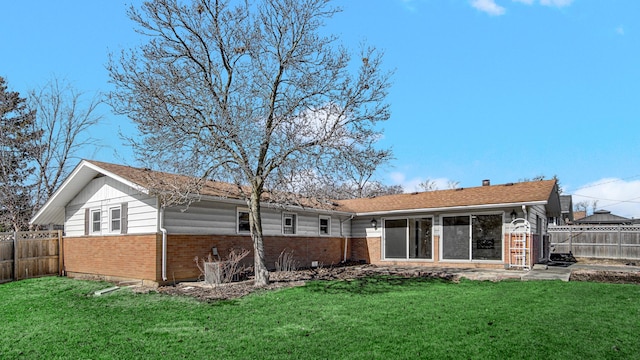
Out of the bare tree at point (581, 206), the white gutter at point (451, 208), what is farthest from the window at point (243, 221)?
the bare tree at point (581, 206)

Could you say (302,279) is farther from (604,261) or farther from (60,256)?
(604,261)

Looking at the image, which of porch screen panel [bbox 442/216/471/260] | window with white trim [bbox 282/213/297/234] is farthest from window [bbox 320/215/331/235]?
porch screen panel [bbox 442/216/471/260]

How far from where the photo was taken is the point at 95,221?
15.3 meters

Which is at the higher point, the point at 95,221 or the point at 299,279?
the point at 95,221

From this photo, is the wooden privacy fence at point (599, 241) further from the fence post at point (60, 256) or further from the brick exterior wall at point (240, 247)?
the fence post at point (60, 256)

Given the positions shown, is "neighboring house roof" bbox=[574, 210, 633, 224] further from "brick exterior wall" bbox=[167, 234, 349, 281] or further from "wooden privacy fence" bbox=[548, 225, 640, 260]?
"brick exterior wall" bbox=[167, 234, 349, 281]

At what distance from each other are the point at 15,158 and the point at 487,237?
83.6ft

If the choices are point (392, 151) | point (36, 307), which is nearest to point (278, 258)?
point (392, 151)

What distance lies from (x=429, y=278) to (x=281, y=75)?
7743mm

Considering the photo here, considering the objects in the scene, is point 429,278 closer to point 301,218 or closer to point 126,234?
point 301,218

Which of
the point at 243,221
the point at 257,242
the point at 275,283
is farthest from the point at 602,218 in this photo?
the point at 257,242

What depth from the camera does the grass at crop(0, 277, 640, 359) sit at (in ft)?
19.7

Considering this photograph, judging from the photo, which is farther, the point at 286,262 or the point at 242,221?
the point at 286,262

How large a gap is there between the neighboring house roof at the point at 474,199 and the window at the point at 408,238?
0.75m
